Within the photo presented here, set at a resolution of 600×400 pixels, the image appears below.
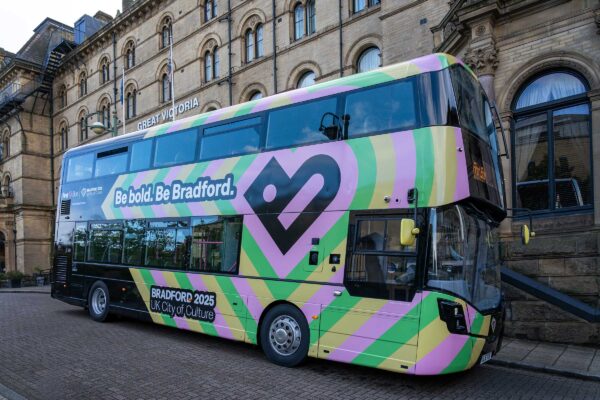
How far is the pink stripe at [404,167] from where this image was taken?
5.72 m

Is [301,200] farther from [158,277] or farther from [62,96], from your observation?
[62,96]

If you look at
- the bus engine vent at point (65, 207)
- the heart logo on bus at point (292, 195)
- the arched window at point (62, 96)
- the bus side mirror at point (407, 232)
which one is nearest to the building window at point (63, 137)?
the arched window at point (62, 96)

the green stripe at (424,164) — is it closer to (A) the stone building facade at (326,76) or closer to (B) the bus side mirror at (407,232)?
(B) the bus side mirror at (407,232)

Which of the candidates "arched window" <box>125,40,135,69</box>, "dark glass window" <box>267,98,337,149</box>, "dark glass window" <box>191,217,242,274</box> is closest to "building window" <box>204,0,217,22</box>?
"arched window" <box>125,40,135,69</box>

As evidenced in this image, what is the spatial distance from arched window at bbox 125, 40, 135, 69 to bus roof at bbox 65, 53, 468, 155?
1956 cm

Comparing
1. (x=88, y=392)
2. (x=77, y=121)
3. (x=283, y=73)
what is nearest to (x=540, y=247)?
(x=88, y=392)

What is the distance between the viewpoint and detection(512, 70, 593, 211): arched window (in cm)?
938

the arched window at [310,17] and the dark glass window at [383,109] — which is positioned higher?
the arched window at [310,17]

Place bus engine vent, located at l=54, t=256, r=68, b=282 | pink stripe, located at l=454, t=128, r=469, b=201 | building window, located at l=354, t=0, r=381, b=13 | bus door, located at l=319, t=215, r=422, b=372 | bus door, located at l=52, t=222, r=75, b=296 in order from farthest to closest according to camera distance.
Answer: building window, located at l=354, t=0, r=381, b=13
bus engine vent, located at l=54, t=256, r=68, b=282
bus door, located at l=52, t=222, r=75, b=296
bus door, located at l=319, t=215, r=422, b=372
pink stripe, located at l=454, t=128, r=469, b=201

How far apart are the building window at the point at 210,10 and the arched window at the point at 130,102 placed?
6744 millimetres

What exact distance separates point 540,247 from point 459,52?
5.07m

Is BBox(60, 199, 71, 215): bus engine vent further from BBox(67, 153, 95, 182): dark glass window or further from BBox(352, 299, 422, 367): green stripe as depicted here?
BBox(352, 299, 422, 367): green stripe

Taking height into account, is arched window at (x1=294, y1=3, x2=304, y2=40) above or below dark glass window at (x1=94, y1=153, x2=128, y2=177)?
above

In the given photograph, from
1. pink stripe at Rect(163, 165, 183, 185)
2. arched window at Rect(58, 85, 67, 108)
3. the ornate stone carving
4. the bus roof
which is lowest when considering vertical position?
pink stripe at Rect(163, 165, 183, 185)
